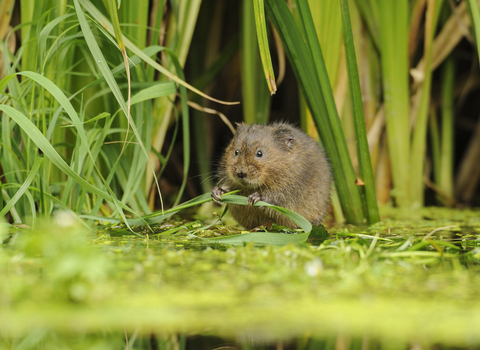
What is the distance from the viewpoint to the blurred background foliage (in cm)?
238

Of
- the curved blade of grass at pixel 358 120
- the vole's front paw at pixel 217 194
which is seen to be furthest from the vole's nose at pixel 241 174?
the curved blade of grass at pixel 358 120

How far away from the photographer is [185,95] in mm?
2848

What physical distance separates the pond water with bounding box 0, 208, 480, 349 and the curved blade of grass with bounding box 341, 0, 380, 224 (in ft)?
3.21

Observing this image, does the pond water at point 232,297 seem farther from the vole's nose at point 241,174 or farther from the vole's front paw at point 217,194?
the vole's nose at point 241,174

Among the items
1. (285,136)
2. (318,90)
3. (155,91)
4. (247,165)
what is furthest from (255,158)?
(155,91)

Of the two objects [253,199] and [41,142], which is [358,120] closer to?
[253,199]

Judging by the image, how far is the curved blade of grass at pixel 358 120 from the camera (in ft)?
8.52

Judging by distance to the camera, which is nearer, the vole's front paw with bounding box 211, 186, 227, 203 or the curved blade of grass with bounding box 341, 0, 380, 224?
the vole's front paw with bounding box 211, 186, 227, 203

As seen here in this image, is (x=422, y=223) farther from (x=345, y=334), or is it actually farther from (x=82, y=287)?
(x=82, y=287)

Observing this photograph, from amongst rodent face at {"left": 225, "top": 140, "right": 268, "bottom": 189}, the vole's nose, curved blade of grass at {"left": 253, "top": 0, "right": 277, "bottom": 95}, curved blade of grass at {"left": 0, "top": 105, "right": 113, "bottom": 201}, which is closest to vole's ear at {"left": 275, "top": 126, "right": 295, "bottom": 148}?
rodent face at {"left": 225, "top": 140, "right": 268, "bottom": 189}

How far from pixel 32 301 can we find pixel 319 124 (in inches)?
74.9

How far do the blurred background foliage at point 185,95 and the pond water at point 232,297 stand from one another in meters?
0.61

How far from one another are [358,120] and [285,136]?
1.33 ft

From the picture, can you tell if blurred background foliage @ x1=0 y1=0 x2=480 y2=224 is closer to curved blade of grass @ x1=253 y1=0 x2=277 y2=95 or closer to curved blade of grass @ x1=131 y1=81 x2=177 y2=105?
curved blade of grass @ x1=131 y1=81 x2=177 y2=105
